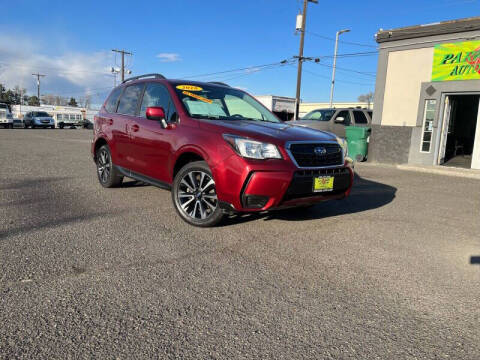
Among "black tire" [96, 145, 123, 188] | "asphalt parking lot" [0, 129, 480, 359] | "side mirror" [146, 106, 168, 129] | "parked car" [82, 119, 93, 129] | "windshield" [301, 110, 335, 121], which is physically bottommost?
"asphalt parking lot" [0, 129, 480, 359]

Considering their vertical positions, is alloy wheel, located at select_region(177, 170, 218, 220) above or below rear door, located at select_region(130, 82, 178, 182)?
below

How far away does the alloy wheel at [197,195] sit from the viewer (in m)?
4.26

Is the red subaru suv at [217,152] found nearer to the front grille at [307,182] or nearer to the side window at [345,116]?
the front grille at [307,182]

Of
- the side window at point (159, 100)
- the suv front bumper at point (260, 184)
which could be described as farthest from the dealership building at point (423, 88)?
the side window at point (159, 100)

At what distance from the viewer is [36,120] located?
37969mm

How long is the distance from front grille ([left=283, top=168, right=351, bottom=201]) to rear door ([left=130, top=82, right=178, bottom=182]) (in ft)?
5.53

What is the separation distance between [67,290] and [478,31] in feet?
40.1

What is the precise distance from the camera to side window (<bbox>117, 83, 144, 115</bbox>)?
5.71 meters

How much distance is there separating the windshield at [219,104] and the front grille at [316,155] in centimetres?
121

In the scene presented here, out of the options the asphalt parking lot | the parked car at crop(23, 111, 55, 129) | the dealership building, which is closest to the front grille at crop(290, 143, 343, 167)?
the asphalt parking lot

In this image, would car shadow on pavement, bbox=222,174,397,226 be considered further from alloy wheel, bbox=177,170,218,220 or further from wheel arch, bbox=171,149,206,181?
wheel arch, bbox=171,149,206,181

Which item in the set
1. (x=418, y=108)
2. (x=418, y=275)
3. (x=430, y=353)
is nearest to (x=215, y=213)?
(x=418, y=275)

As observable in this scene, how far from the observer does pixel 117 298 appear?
2633 millimetres

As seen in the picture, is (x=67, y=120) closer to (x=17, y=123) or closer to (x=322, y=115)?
(x=17, y=123)
